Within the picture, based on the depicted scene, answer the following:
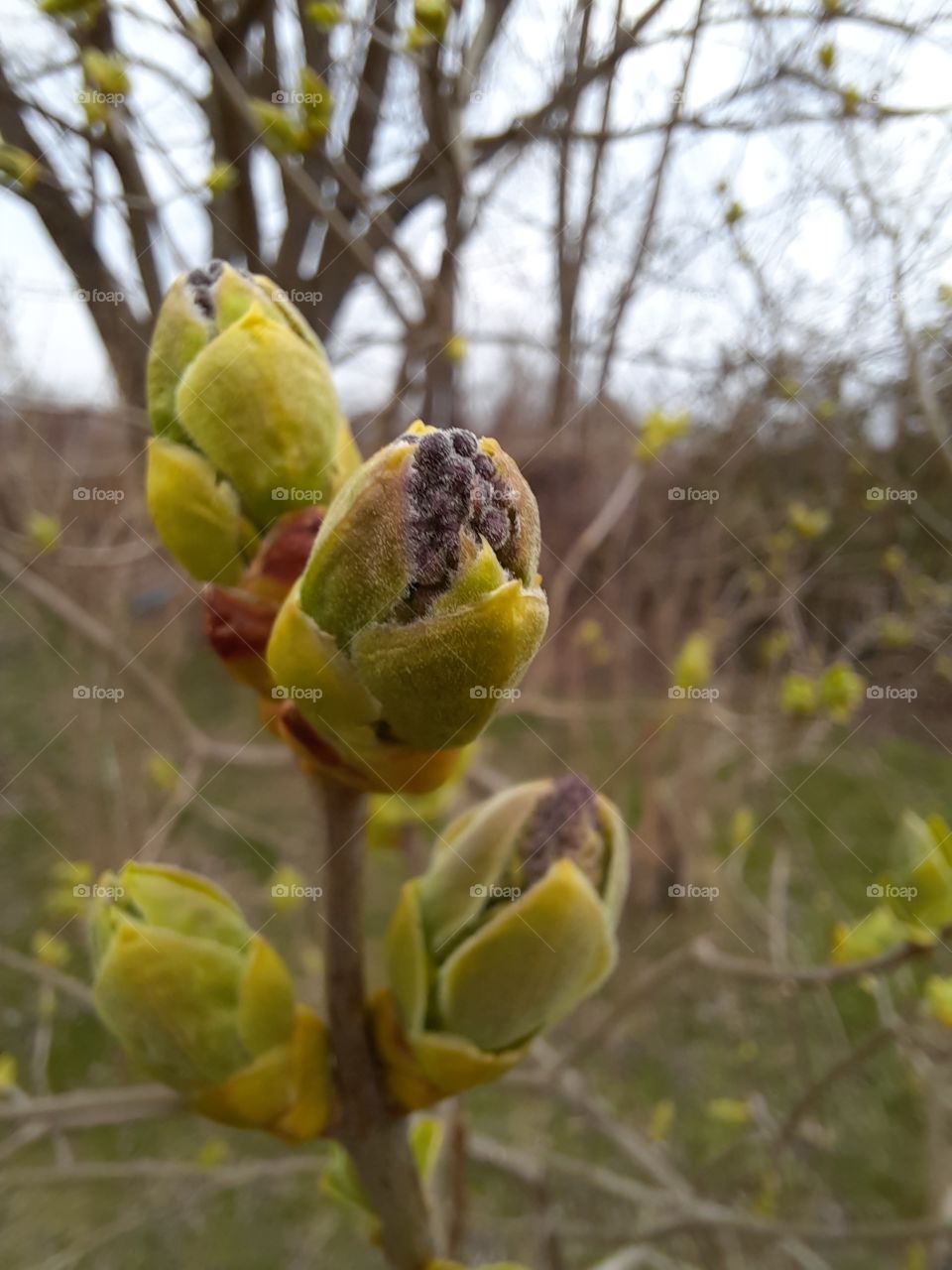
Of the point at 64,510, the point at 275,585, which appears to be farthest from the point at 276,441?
the point at 64,510

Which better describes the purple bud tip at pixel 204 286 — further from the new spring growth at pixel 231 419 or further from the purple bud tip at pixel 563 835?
the purple bud tip at pixel 563 835

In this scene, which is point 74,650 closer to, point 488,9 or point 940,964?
point 488,9

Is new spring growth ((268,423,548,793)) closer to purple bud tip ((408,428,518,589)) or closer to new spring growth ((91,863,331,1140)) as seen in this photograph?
purple bud tip ((408,428,518,589))

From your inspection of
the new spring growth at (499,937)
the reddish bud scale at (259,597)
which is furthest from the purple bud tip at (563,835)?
the reddish bud scale at (259,597)

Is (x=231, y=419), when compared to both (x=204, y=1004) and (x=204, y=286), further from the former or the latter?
(x=204, y=1004)

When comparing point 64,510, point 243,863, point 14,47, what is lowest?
point 243,863

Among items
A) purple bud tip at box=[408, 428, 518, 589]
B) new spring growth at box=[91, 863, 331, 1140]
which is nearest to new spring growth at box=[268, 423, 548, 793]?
purple bud tip at box=[408, 428, 518, 589]
